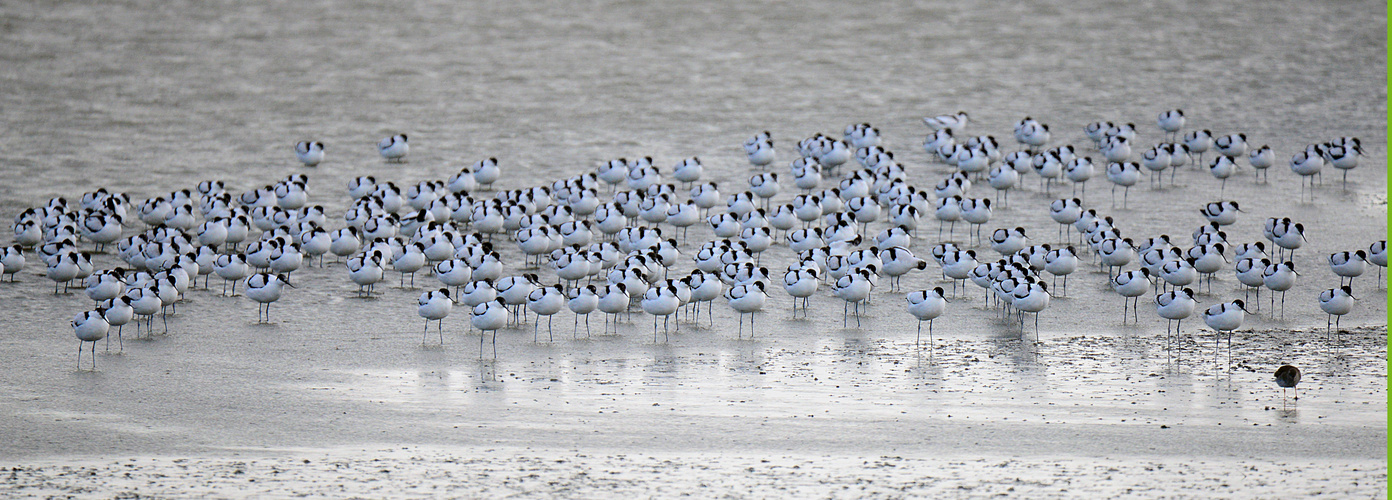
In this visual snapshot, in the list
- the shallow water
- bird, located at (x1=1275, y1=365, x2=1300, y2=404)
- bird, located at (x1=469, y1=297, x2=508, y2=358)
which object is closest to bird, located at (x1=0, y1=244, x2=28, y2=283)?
the shallow water

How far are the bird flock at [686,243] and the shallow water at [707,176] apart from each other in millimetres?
352

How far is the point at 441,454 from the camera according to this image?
40.6 ft

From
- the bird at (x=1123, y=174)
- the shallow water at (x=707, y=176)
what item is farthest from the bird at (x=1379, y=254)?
the bird at (x=1123, y=174)

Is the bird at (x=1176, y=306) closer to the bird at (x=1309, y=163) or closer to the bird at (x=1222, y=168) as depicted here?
the bird at (x=1222, y=168)

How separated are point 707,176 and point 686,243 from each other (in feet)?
14.4

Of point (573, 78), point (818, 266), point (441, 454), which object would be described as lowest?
point (441, 454)

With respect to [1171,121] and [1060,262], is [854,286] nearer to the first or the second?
[1060,262]

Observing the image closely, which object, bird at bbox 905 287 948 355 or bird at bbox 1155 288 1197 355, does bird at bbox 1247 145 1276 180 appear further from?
bird at bbox 905 287 948 355

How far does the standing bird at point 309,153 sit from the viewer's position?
84.3ft

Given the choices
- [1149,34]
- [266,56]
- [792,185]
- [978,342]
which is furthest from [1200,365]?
[266,56]

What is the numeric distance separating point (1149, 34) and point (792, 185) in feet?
46.3

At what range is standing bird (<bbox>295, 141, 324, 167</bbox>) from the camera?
25.7 metres

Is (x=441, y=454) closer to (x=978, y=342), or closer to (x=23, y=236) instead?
(x=978, y=342)

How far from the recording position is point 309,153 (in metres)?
25.7
